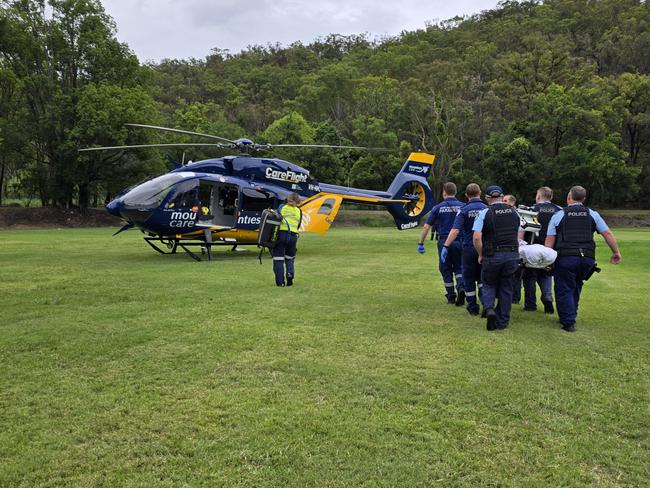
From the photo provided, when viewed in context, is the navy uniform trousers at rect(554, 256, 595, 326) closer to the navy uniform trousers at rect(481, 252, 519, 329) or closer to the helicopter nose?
the navy uniform trousers at rect(481, 252, 519, 329)

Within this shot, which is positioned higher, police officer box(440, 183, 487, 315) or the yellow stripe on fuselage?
the yellow stripe on fuselage

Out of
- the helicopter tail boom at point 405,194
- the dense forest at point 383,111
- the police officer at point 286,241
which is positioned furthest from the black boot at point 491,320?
the dense forest at point 383,111

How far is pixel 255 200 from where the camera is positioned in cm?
1398

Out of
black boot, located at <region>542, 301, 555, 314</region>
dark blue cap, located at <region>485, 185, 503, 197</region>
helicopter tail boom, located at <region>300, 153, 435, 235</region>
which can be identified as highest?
helicopter tail boom, located at <region>300, 153, 435, 235</region>

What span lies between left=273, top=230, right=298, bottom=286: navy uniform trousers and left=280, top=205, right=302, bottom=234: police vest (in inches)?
3.1

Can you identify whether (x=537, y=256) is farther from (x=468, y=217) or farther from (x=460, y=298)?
(x=460, y=298)

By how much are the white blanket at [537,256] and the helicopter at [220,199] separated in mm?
6634

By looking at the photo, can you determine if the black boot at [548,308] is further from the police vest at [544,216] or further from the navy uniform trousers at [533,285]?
the police vest at [544,216]

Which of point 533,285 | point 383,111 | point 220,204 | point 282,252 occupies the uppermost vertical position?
point 383,111

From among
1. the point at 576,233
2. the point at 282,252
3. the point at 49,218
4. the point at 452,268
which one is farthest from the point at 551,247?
the point at 49,218

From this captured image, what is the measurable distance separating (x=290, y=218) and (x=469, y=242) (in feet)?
11.1

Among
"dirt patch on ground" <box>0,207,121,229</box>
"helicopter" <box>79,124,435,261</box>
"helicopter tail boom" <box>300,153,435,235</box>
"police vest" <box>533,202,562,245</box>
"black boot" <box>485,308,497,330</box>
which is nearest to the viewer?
"black boot" <box>485,308,497,330</box>

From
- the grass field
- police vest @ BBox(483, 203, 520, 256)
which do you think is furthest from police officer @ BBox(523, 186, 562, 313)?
police vest @ BBox(483, 203, 520, 256)

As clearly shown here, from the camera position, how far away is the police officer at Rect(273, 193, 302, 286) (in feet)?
29.5
